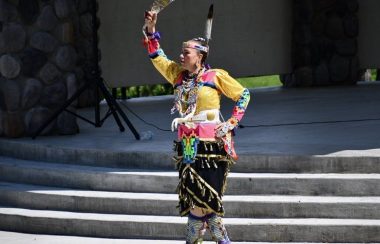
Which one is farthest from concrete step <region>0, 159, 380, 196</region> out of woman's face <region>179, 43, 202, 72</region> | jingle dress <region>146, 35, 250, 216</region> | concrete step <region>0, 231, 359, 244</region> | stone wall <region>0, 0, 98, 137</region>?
woman's face <region>179, 43, 202, 72</region>

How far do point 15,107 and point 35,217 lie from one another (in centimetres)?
227

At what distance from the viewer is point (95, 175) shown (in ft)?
37.2

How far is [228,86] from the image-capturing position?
30.3 feet

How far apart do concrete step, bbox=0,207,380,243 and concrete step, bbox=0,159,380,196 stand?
1.41 feet

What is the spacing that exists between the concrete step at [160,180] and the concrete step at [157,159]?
107mm

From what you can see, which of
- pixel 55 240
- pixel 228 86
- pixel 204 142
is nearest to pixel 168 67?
pixel 228 86

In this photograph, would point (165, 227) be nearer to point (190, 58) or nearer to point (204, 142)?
point (204, 142)

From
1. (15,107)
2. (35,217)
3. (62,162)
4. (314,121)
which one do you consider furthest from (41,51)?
(314,121)

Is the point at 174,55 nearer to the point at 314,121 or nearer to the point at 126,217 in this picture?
the point at 314,121

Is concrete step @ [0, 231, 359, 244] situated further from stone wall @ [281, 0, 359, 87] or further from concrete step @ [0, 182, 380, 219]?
stone wall @ [281, 0, 359, 87]

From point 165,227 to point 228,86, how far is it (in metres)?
1.83

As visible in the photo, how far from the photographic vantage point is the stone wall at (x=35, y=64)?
42.0 ft

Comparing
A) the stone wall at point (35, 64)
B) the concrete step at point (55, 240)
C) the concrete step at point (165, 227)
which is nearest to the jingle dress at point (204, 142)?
the concrete step at point (165, 227)

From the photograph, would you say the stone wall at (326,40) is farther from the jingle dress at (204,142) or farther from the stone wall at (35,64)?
the jingle dress at (204,142)
